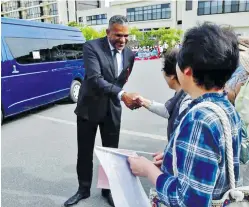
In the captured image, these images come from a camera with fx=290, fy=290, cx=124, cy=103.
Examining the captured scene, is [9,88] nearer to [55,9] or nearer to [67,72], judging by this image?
[67,72]

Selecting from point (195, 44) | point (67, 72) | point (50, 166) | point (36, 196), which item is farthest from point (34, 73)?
point (195, 44)

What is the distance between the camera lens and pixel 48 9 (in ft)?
252

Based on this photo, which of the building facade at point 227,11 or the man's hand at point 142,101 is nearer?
the man's hand at point 142,101

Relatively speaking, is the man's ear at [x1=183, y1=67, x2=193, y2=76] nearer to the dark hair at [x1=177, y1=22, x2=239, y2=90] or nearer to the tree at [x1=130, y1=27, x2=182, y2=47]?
the dark hair at [x1=177, y1=22, x2=239, y2=90]

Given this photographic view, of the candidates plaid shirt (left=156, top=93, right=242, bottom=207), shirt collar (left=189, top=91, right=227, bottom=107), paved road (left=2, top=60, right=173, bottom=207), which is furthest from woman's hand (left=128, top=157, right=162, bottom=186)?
paved road (left=2, top=60, right=173, bottom=207)

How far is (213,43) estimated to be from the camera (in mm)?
997

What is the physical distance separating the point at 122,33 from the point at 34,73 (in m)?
4.15

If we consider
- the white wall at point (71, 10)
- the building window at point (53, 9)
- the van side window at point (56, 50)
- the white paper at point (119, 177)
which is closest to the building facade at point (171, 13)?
the white wall at point (71, 10)

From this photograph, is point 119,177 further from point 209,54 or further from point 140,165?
point 209,54

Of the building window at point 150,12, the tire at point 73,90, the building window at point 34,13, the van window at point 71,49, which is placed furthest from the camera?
the building window at point 34,13

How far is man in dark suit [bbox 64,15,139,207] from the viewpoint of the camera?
2391 millimetres

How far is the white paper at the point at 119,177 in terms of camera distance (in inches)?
49.8

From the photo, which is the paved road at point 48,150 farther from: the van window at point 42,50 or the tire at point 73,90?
the van window at point 42,50

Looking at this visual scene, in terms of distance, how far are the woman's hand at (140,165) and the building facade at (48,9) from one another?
72.4 meters
